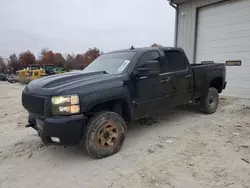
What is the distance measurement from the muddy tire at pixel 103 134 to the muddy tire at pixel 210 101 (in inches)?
114

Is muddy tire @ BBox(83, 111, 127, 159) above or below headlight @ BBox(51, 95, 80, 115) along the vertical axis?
below

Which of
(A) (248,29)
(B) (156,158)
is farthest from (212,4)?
(B) (156,158)

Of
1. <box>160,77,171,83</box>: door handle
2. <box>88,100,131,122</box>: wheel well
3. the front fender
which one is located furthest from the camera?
<box>160,77,171,83</box>: door handle

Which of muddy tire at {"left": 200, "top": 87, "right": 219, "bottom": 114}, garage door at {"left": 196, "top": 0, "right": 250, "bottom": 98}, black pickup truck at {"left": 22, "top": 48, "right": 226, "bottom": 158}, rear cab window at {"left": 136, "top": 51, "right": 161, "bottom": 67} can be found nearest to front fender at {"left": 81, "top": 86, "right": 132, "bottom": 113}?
black pickup truck at {"left": 22, "top": 48, "right": 226, "bottom": 158}

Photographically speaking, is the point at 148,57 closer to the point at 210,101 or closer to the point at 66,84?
the point at 66,84

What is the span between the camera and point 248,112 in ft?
19.1

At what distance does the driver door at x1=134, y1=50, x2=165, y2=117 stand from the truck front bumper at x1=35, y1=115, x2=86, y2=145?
3.95 ft

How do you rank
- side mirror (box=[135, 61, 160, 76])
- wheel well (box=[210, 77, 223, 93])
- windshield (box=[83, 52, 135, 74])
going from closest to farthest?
side mirror (box=[135, 61, 160, 76])
windshield (box=[83, 52, 135, 74])
wheel well (box=[210, 77, 223, 93])

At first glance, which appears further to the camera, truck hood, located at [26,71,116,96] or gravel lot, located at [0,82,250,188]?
truck hood, located at [26,71,116,96]

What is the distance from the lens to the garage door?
7.57m

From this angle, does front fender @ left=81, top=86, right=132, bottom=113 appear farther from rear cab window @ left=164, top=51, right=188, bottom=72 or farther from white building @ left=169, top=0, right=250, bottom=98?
white building @ left=169, top=0, right=250, bottom=98

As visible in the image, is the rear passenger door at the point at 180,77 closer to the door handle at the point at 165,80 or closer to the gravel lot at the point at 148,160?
the door handle at the point at 165,80

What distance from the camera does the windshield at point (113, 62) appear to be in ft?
13.1

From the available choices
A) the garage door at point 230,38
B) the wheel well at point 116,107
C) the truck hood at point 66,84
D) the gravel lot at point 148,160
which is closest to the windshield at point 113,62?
the truck hood at point 66,84
